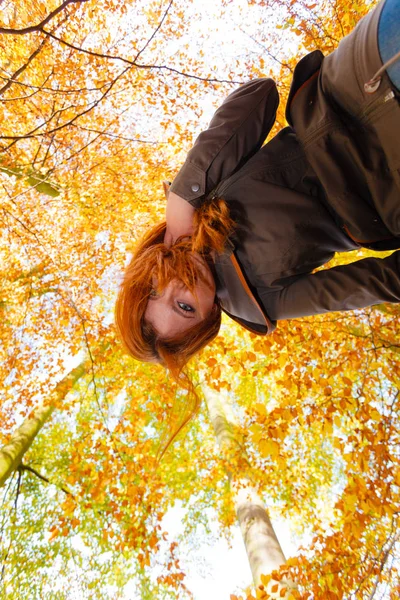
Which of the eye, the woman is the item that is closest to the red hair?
the woman

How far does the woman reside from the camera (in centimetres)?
109

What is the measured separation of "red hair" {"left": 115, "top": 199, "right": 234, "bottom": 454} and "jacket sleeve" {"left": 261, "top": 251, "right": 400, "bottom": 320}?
1.17ft

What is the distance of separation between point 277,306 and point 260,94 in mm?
856

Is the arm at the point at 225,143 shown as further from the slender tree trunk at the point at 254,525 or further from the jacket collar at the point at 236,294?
the slender tree trunk at the point at 254,525

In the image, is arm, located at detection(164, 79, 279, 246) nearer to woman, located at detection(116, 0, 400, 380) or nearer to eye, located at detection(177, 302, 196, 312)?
woman, located at detection(116, 0, 400, 380)

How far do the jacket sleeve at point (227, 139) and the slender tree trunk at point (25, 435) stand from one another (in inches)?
236

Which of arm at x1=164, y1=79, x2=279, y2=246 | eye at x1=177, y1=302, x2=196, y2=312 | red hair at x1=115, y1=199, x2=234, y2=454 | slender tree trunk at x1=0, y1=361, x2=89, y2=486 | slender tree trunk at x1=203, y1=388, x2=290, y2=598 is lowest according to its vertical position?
slender tree trunk at x1=203, y1=388, x2=290, y2=598

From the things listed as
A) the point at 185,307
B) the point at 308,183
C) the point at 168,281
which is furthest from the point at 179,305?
the point at 308,183

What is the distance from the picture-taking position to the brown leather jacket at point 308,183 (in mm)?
1098

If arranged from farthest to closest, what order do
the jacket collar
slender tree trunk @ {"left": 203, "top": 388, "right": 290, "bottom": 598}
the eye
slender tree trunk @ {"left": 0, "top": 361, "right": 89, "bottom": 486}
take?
slender tree trunk @ {"left": 0, "top": 361, "right": 89, "bottom": 486}
slender tree trunk @ {"left": 203, "top": 388, "right": 290, "bottom": 598}
the eye
the jacket collar

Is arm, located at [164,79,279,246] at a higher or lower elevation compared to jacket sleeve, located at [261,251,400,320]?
higher

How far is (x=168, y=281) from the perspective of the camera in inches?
58.3

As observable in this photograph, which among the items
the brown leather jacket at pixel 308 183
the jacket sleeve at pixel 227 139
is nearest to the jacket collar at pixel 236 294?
the brown leather jacket at pixel 308 183

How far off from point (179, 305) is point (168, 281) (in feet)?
0.51
